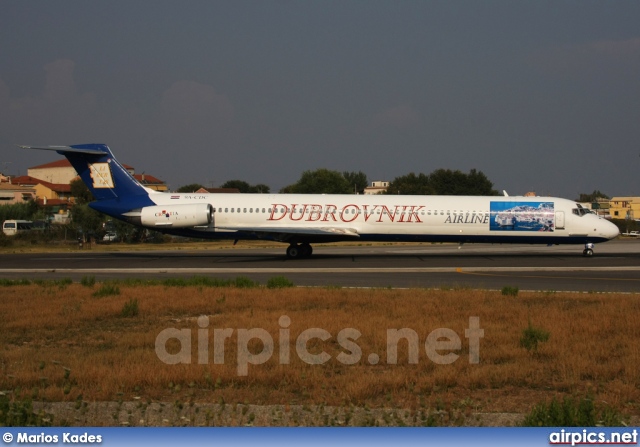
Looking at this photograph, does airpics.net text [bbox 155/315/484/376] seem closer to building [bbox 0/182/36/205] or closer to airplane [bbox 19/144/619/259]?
airplane [bbox 19/144/619/259]

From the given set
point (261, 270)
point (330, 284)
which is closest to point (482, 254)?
point (261, 270)

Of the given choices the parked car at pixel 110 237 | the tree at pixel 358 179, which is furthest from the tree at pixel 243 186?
the parked car at pixel 110 237

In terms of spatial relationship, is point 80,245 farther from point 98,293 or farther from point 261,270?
point 98,293

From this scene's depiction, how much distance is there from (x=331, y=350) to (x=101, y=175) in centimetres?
2457

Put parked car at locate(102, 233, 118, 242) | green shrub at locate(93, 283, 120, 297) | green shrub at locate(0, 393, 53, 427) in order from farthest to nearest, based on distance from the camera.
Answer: parked car at locate(102, 233, 118, 242) < green shrub at locate(93, 283, 120, 297) < green shrub at locate(0, 393, 53, 427)

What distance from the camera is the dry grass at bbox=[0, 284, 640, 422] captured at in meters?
8.30

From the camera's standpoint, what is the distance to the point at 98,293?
17375mm

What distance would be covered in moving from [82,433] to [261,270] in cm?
2032

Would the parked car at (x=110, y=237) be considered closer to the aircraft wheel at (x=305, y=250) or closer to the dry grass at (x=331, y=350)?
the aircraft wheel at (x=305, y=250)

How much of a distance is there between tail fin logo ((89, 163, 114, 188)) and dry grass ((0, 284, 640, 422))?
15.8m

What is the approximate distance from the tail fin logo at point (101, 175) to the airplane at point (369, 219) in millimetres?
1142

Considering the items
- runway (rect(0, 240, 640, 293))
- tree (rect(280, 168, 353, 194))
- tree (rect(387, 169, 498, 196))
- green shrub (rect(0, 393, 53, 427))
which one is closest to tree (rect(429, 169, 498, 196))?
tree (rect(387, 169, 498, 196))

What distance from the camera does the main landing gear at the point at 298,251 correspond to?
32.3 m

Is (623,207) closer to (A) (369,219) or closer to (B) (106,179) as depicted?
(A) (369,219)
